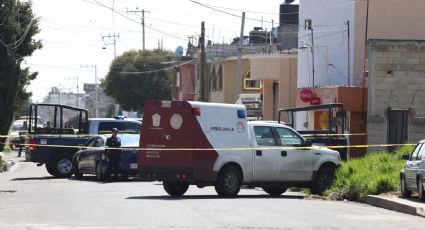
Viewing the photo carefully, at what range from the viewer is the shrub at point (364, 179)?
2116 cm

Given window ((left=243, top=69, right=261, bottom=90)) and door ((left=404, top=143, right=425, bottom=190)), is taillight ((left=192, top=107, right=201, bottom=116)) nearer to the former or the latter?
door ((left=404, top=143, right=425, bottom=190))

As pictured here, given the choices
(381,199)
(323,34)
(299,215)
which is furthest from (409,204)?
(323,34)

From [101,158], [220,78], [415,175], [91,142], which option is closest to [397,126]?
[101,158]

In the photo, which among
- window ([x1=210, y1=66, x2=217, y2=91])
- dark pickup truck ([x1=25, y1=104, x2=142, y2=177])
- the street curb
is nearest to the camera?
the street curb

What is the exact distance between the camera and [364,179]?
21.6m

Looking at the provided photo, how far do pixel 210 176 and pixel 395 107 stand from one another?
1435 centimetres

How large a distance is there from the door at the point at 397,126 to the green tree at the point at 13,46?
16953mm

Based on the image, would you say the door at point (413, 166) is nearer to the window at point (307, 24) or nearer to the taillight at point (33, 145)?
the taillight at point (33, 145)

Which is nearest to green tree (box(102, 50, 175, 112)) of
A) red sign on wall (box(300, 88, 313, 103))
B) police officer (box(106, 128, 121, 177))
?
red sign on wall (box(300, 88, 313, 103))

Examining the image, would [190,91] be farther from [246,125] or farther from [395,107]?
[246,125]

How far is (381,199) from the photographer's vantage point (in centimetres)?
1964

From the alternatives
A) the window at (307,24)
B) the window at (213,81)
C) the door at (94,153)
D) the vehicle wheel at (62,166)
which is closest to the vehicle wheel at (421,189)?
the door at (94,153)

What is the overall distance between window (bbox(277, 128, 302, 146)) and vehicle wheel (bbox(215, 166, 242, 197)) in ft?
5.30

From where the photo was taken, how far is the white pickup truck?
20.8 metres
